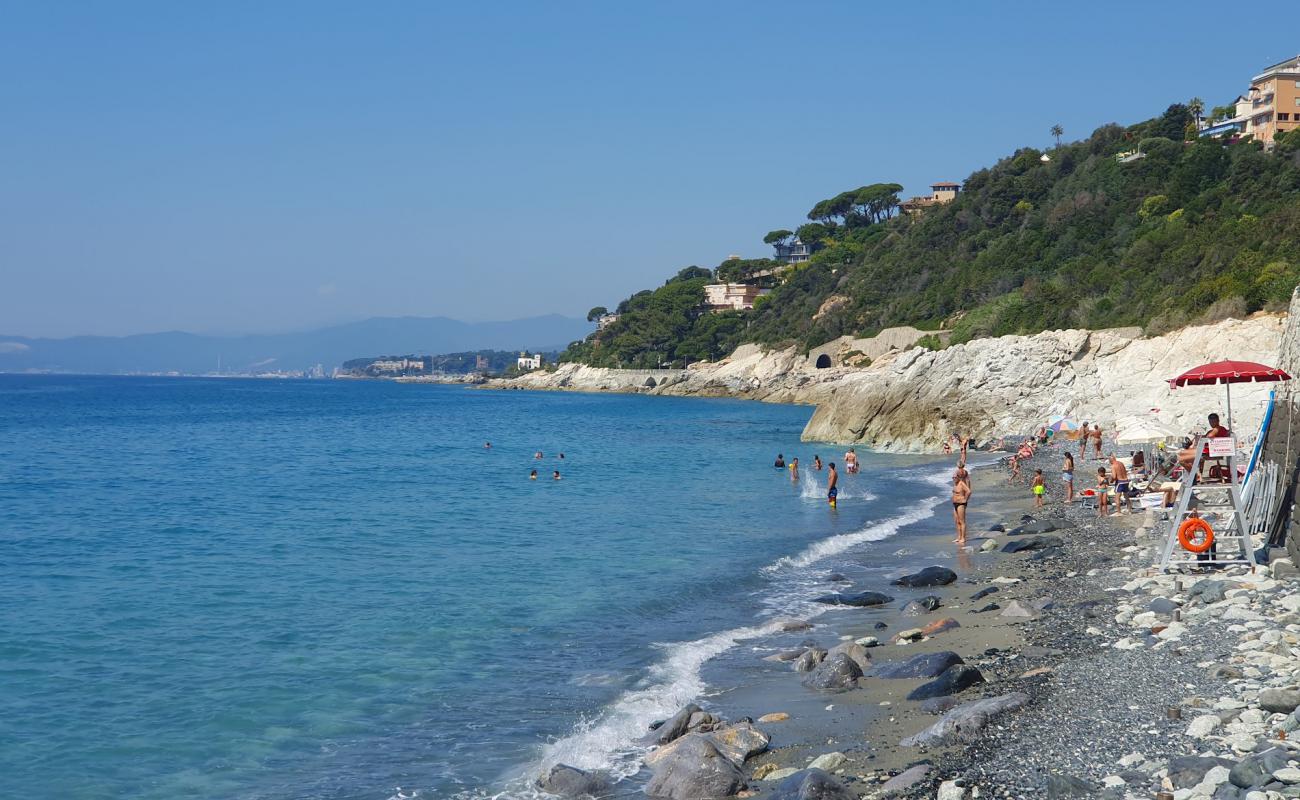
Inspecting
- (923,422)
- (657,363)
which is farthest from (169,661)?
(657,363)

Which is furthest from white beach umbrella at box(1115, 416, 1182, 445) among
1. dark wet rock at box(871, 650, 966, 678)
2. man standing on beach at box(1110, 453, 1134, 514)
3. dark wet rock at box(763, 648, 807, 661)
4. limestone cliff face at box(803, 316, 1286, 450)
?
dark wet rock at box(871, 650, 966, 678)

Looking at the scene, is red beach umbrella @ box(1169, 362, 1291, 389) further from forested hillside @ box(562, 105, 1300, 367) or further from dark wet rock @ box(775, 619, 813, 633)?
forested hillside @ box(562, 105, 1300, 367)

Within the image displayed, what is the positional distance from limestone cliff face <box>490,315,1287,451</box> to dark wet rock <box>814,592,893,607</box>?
747 inches

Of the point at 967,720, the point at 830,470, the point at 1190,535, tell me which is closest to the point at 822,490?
the point at 830,470

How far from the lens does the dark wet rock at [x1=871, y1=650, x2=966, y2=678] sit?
38.8ft

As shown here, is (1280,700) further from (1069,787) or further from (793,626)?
(793,626)

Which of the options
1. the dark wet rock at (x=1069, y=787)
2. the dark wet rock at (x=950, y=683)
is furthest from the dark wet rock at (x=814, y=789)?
the dark wet rock at (x=950, y=683)

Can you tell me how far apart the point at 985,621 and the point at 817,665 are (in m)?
3.05

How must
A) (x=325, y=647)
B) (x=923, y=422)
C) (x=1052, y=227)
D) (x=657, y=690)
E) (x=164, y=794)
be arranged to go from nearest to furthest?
(x=164, y=794), (x=657, y=690), (x=325, y=647), (x=923, y=422), (x=1052, y=227)

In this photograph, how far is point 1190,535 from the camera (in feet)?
44.1

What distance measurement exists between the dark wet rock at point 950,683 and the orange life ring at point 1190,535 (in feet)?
14.1

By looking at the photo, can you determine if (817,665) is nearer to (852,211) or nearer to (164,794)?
(164,794)

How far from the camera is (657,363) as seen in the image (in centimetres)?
13862

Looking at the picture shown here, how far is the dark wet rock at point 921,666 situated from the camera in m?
11.8
